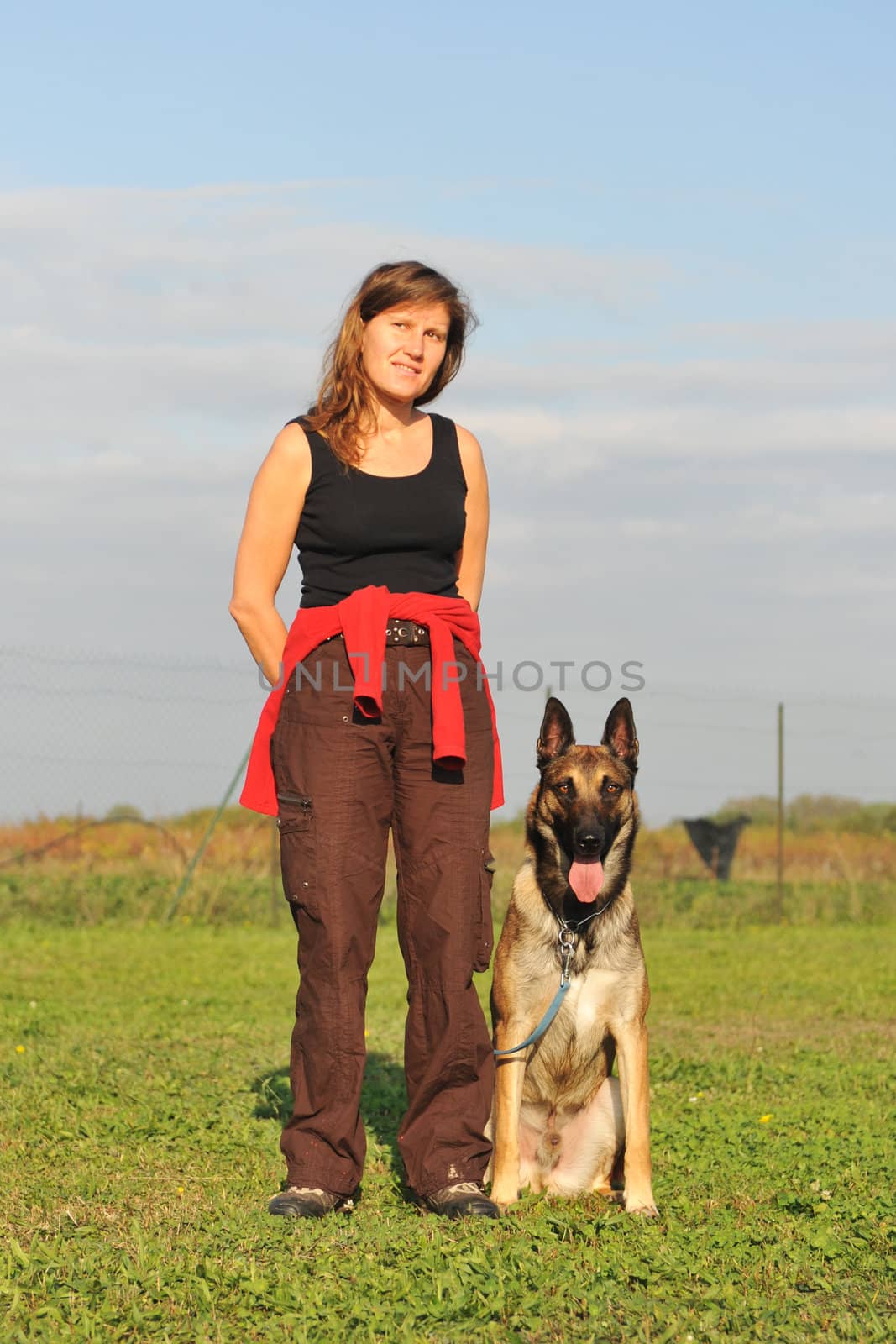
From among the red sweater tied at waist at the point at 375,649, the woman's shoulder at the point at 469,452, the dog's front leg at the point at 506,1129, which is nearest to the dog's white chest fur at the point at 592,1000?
the dog's front leg at the point at 506,1129

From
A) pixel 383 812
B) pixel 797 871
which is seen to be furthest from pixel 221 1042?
pixel 797 871

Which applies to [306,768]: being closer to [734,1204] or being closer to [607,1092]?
[607,1092]

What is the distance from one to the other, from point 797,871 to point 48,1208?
42.5 feet

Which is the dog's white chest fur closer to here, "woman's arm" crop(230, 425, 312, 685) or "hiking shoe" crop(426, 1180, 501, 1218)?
"hiking shoe" crop(426, 1180, 501, 1218)

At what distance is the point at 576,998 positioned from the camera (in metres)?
4.28

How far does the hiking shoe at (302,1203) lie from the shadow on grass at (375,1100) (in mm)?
751

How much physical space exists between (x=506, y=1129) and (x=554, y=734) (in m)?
1.32

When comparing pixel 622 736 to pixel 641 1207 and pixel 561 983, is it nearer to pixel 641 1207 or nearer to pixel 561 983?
pixel 561 983

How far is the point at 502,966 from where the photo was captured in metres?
4.38

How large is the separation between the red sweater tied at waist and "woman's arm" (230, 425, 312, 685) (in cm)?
8

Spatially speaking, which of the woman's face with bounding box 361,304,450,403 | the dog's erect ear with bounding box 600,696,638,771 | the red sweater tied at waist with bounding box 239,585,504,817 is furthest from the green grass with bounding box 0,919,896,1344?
the woman's face with bounding box 361,304,450,403

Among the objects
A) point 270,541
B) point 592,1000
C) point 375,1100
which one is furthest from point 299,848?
point 375,1100

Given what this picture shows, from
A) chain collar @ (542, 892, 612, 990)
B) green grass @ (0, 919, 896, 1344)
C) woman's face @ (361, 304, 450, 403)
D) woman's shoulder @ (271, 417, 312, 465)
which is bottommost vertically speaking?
green grass @ (0, 919, 896, 1344)

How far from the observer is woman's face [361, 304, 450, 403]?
4.17 metres
